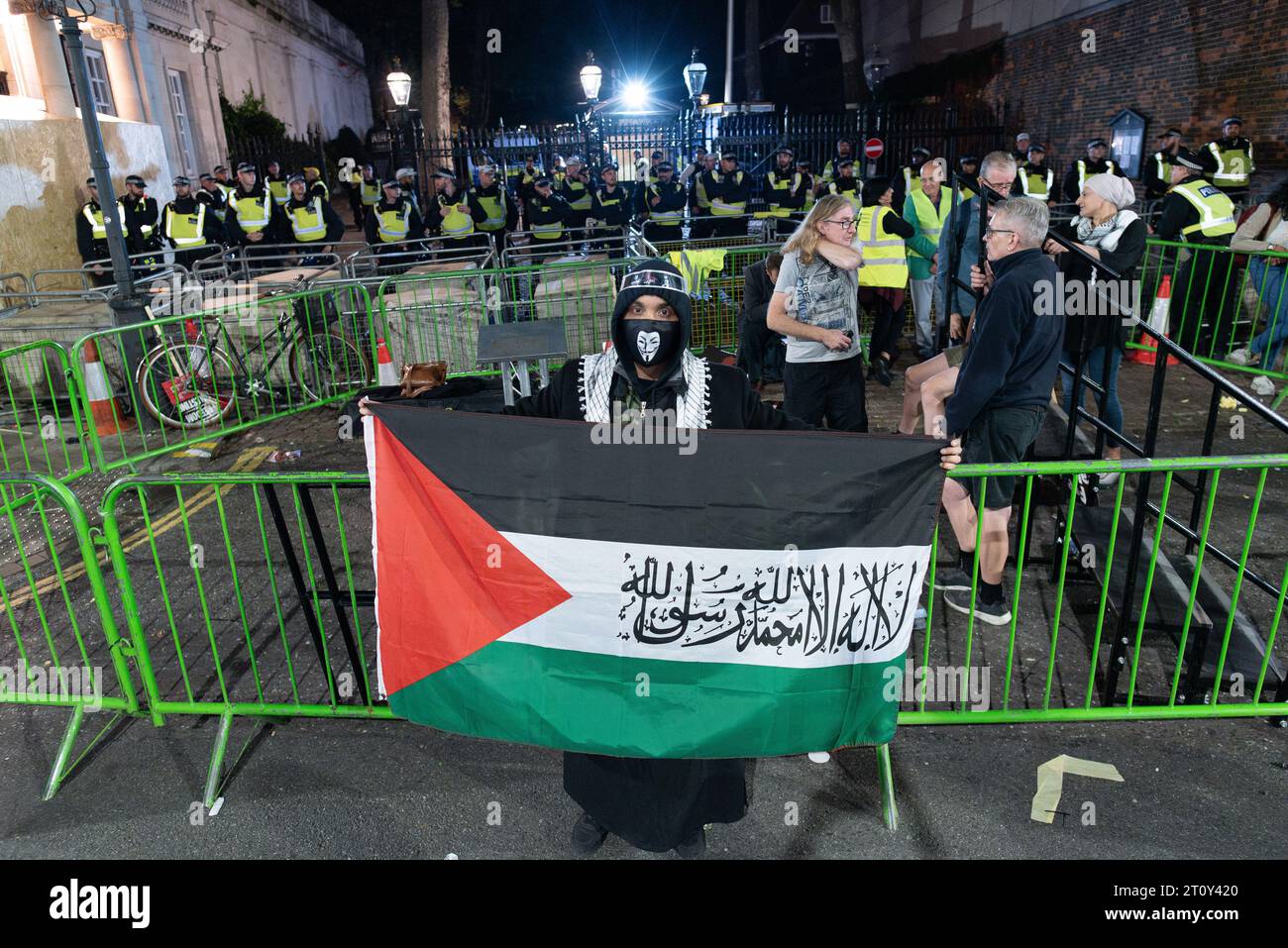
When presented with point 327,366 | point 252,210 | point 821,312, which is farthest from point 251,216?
point 821,312

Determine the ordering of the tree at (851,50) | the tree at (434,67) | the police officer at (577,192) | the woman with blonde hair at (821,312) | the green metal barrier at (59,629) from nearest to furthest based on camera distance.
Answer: the green metal barrier at (59,629), the woman with blonde hair at (821,312), the police officer at (577,192), the tree at (434,67), the tree at (851,50)

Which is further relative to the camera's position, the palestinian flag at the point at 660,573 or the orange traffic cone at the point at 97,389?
the orange traffic cone at the point at 97,389

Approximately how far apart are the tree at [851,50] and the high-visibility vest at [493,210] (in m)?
16.9

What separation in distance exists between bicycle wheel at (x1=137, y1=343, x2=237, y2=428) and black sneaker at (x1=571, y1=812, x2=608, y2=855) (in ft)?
21.7

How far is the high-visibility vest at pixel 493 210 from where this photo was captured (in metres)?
14.6

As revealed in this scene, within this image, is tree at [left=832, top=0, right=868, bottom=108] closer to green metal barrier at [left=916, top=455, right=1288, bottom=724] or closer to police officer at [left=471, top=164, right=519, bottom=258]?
police officer at [left=471, top=164, right=519, bottom=258]

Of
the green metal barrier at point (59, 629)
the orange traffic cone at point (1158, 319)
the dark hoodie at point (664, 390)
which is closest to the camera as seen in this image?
the dark hoodie at point (664, 390)

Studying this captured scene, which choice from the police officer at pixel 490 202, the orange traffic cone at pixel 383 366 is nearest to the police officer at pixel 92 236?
the police officer at pixel 490 202

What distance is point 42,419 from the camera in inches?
357

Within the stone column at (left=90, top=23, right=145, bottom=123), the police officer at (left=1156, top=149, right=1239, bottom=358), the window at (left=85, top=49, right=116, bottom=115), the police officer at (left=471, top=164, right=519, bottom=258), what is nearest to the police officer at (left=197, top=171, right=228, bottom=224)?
the window at (left=85, top=49, right=116, bottom=115)

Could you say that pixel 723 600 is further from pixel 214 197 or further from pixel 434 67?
pixel 434 67

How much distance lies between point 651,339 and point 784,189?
43.4 ft

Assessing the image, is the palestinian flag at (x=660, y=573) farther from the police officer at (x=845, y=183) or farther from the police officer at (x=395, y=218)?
the police officer at (x=845, y=183)
